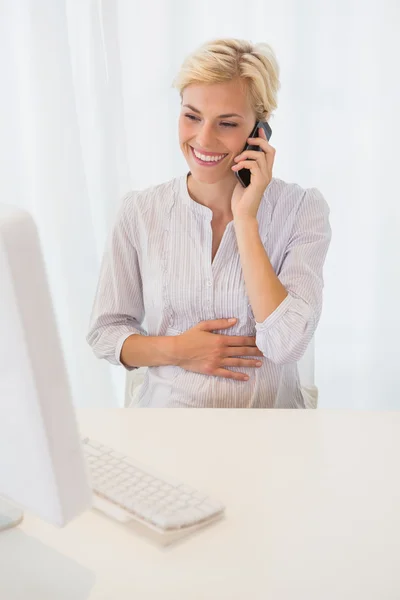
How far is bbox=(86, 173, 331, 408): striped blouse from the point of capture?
5.67 ft

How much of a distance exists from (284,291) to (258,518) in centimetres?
66

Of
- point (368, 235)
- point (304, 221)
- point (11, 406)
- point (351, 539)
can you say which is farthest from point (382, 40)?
point (11, 406)

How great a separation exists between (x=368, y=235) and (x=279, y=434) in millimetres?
1466

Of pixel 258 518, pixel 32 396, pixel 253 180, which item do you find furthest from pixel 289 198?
pixel 32 396

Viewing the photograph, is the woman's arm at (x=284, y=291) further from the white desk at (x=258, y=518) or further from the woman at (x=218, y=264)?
the white desk at (x=258, y=518)

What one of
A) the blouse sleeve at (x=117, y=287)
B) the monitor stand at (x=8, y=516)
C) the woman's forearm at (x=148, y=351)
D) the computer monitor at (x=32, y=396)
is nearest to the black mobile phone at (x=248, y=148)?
the blouse sleeve at (x=117, y=287)

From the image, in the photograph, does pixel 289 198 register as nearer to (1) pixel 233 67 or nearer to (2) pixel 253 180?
(2) pixel 253 180

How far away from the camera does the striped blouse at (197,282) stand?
173 centimetres

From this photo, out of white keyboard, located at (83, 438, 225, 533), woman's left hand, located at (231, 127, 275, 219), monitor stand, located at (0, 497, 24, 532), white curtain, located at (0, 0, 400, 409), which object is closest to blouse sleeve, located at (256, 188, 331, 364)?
woman's left hand, located at (231, 127, 275, 219)

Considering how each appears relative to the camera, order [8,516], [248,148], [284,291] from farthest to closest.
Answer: [248,148] → [284,291] → [8,516]

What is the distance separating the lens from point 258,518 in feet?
3.63

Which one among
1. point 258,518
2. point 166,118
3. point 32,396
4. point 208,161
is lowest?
point 258,518

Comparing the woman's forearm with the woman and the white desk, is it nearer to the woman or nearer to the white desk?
the woman

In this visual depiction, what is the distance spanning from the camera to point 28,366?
0.72 m
